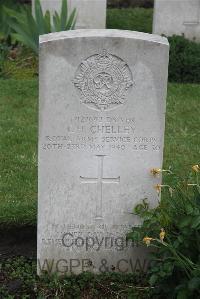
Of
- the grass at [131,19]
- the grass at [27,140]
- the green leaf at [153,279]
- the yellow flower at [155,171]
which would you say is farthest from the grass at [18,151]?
the grass at [131,19]

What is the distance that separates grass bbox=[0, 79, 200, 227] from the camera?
5.34 metres

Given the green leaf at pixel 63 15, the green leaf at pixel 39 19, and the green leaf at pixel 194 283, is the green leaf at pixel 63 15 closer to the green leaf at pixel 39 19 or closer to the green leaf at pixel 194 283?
the green leaf at pixel 39 19

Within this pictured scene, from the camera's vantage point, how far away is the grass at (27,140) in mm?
5336

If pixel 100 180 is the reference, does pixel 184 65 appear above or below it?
above

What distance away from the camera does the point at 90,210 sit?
4.32m

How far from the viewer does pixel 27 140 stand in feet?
21.5

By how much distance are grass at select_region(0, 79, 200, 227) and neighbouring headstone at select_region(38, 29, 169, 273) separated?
2.63 ft

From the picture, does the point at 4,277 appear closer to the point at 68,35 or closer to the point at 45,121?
the point at 45,121

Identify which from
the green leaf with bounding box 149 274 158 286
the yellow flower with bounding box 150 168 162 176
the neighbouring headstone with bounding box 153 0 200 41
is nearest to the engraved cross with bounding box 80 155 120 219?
the yellow flower with bounding box 150 168 162 176

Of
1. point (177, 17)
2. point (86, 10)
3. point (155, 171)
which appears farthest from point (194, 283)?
point (86, 10)

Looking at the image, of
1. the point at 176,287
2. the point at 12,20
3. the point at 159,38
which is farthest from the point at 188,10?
the point at 176,287

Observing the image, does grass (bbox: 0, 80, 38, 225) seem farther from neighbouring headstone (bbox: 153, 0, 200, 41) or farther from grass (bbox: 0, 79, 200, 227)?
neighbouring headstone (bbox: 153, 0, 200, 41)

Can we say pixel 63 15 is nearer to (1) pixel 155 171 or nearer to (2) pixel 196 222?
(1) pixel 155 171

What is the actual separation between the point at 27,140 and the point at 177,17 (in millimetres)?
3706
